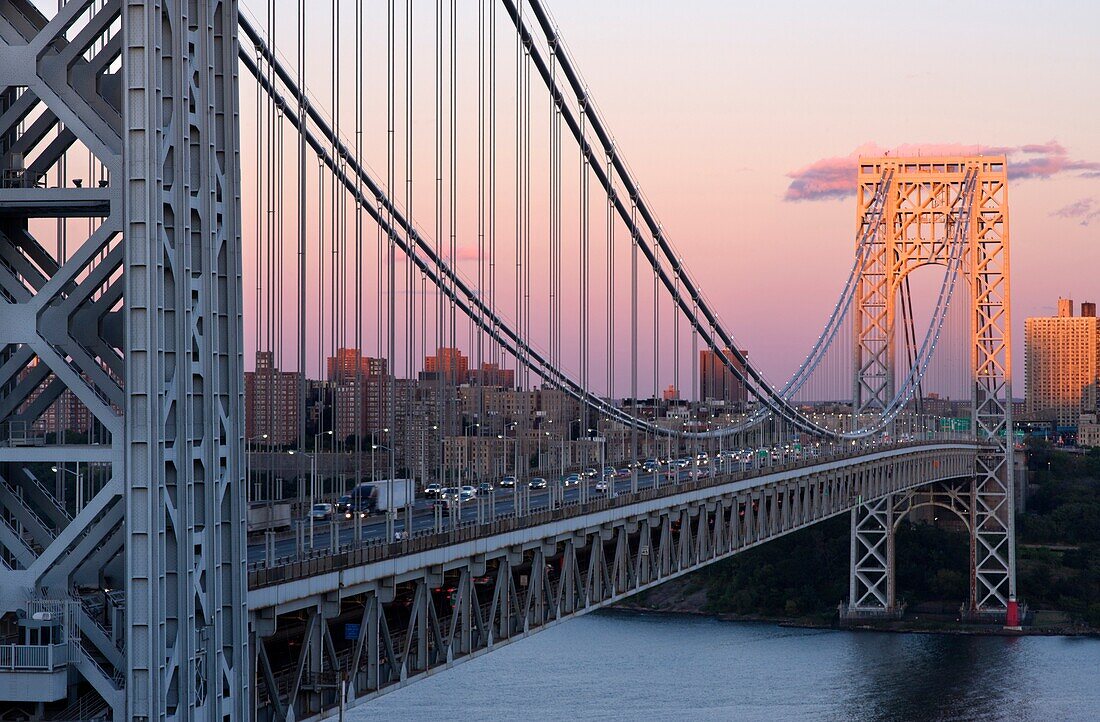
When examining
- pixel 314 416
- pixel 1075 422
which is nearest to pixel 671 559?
pixel 314 416

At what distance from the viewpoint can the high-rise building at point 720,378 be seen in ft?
135

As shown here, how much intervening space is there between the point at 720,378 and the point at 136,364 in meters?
37.7

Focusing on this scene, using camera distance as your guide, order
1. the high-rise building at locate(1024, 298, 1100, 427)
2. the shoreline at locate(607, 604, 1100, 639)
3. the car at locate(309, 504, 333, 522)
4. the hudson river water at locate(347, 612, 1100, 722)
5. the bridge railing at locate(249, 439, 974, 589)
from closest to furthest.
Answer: the bridge railing at locate(249, 439, 974, 589), the car at locate(309, 504, 333, 522), the hudson river water at locate(347, 612, 1100, 722), the shoreline at locate(607, 604, 1100, 639), the high-rise building at locate(1024, 298, 1100, 427)

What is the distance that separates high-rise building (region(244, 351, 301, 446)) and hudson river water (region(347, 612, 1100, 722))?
12.7 m

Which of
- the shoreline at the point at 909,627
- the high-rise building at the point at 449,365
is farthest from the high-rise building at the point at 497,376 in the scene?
the shoreline at the point at 909,627

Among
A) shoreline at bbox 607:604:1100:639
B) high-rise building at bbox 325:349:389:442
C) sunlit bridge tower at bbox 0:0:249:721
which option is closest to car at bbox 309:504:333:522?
high-rise building at bbox 325:349:389:442

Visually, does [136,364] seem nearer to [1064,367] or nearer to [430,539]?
[430,539]

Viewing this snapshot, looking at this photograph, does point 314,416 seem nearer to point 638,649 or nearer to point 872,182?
point 638,649

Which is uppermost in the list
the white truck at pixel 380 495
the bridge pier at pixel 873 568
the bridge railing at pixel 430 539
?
the white truck at pixel 380 495

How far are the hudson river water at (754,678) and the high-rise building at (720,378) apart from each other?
740 centimetres

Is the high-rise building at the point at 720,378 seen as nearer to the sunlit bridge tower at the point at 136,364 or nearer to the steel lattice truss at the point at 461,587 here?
the steel lattice truss at the point at 461,587

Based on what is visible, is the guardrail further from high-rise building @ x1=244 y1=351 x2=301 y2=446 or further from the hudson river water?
the hudson river water

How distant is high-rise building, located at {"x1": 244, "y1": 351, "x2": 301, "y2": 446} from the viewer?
2083 centimetres

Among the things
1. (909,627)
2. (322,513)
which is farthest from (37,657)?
(909,627)
